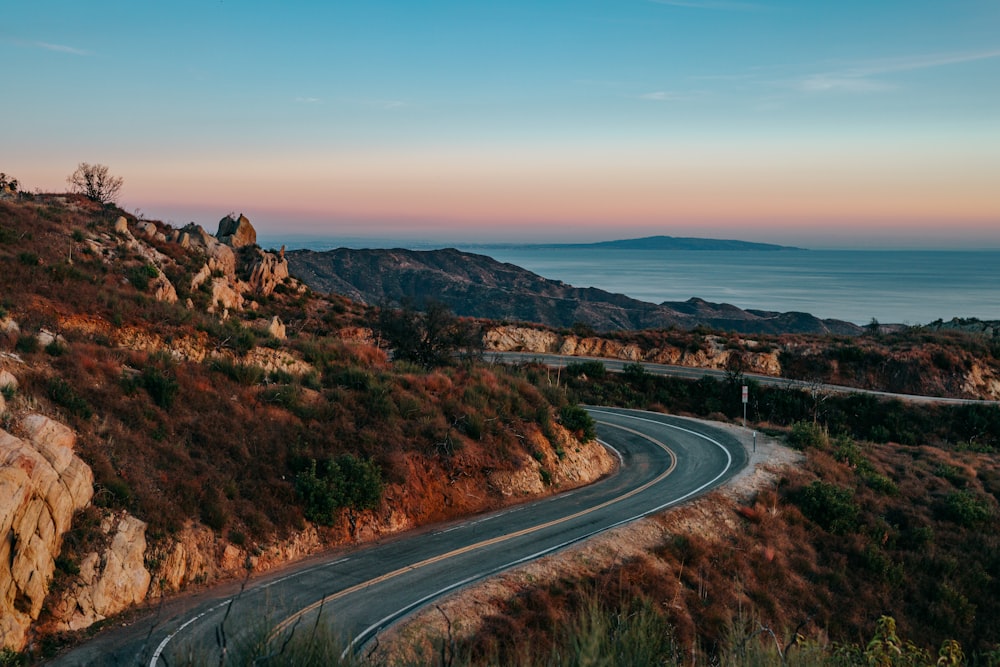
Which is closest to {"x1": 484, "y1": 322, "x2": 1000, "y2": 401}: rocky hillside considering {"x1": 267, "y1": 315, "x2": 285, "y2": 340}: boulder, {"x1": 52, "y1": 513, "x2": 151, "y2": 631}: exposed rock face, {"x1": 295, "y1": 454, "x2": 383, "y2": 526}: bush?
{"x1": 267, "y1": 315, "x2": 285, "y2": 340}: boulder

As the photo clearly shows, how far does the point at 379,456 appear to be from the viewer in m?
18.8

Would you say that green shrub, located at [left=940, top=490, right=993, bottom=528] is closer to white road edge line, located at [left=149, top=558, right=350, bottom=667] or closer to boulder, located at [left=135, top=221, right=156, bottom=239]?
white road edge line, located at [left=149, top=558, right=350, bottom=667]

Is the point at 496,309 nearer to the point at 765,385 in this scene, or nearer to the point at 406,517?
the point at 765,385

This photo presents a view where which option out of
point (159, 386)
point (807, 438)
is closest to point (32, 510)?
point (159, 386)

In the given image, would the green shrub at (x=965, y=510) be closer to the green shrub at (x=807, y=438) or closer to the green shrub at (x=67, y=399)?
the green shrub at (x=807, y=438)

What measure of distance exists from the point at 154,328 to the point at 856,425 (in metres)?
35.8

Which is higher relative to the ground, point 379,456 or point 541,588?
point 379,456

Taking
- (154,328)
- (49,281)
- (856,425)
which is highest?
(49,281)

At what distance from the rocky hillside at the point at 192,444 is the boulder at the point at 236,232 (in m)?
19.8

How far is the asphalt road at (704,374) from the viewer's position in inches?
1517

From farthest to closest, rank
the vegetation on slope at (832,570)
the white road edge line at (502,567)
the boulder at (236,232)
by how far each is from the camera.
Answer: the boulder at (236,232) < the vegetation on slope at (832,570) < the white road edge line at (502,567)

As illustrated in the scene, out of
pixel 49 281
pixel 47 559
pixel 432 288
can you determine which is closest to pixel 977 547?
pixel 47 559

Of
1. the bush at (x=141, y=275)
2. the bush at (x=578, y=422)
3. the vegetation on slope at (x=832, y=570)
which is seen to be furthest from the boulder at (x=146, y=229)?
the vegetation on slope at (x=832, y=570)

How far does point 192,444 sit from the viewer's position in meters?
16.7
